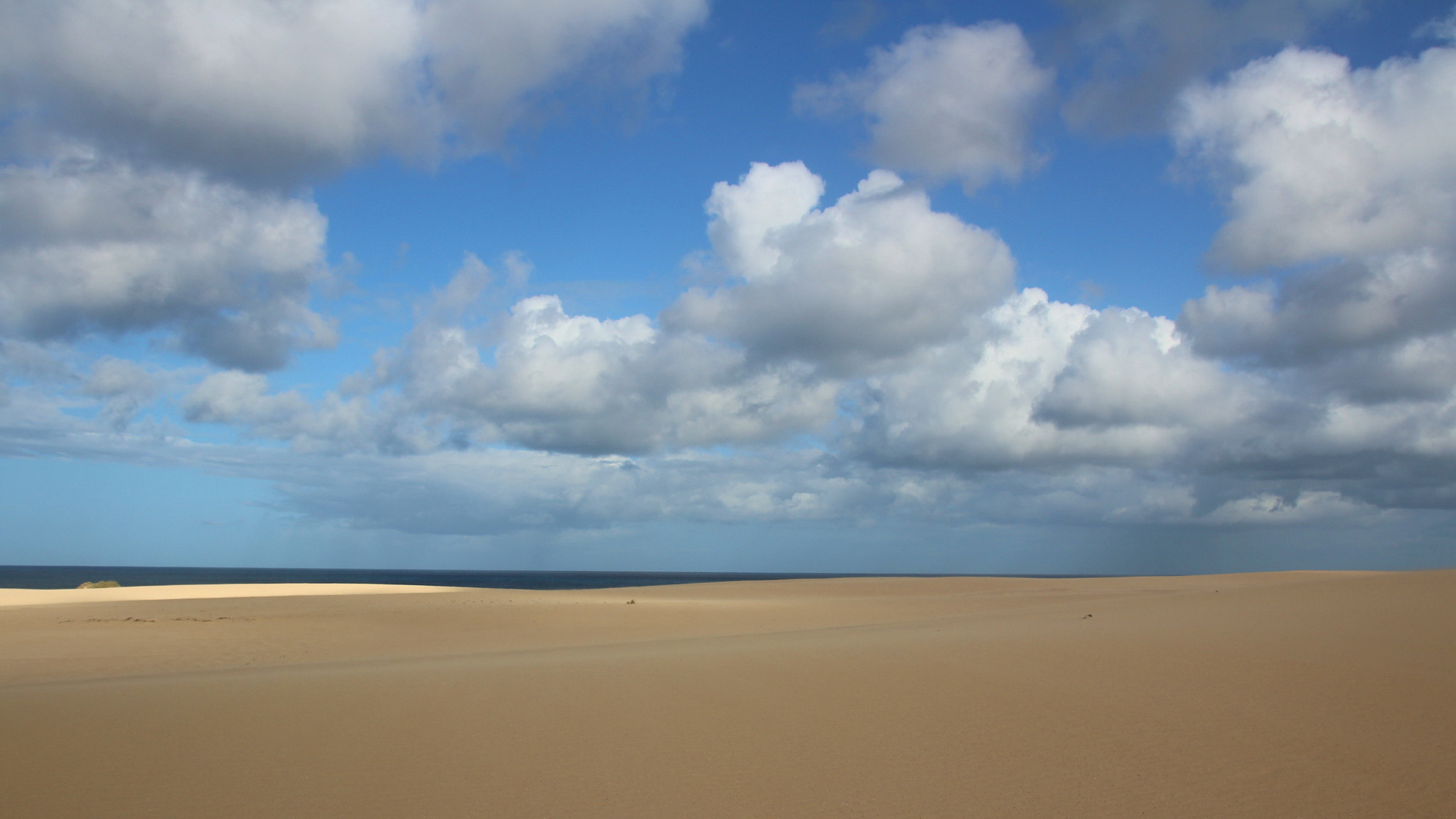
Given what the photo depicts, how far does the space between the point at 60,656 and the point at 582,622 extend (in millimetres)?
10323

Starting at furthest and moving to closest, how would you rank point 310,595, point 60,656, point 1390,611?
point 310,595, point 60,656, point 1390,611

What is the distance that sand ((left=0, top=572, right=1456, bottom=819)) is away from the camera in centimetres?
501

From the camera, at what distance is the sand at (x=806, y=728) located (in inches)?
197

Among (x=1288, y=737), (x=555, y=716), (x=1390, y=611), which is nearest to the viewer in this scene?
(x=1288, y=737)

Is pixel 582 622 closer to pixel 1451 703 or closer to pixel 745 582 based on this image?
pixel 1451 703

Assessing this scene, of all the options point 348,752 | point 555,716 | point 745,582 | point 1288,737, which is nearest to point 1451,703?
→ point 1288,737

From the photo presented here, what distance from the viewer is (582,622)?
69.9 ft

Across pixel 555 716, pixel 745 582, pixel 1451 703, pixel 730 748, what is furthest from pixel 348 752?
pixel 745 582

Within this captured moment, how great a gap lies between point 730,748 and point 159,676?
8896 mm

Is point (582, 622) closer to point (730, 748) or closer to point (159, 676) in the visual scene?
point (159, 676)

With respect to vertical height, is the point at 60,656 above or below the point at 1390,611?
below

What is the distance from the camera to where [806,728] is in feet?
22.0

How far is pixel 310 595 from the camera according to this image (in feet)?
105

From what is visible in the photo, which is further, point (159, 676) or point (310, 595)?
point (310, 595)
